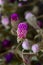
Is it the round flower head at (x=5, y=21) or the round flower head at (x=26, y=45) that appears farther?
the round flower head at (x=5, y=21)

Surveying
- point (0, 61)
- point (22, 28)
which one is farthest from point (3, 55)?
point (22, 28)

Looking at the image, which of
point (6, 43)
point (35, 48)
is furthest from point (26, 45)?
point (6, 43)

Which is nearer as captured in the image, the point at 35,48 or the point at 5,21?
the point at 35,48

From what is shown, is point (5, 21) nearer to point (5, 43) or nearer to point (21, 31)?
point (5, 43)

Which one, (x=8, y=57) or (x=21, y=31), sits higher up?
(x=21, y=31)

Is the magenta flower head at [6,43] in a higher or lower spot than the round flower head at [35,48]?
lower

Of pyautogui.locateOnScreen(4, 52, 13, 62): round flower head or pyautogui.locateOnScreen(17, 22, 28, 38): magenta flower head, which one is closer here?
pyautogui.locateOnScreen(17, 22, 28, 38): magenta flower head

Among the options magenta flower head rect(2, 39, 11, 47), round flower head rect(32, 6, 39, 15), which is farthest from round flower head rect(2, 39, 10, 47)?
round flower head rect(32, 6, 39, 15)

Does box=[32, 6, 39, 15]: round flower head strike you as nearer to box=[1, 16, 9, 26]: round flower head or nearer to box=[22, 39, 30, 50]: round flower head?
box=[1, 16, 9, 26]: round flower head

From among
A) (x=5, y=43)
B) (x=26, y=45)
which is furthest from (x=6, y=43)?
(x=26, y=45)

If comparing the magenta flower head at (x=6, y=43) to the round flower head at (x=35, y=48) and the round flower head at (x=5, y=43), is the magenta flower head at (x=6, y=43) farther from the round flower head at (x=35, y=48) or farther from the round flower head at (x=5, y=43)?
the round flower head at (x=35, y=48)

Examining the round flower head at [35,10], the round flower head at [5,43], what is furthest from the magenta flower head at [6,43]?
the round flower head at [35,10]
